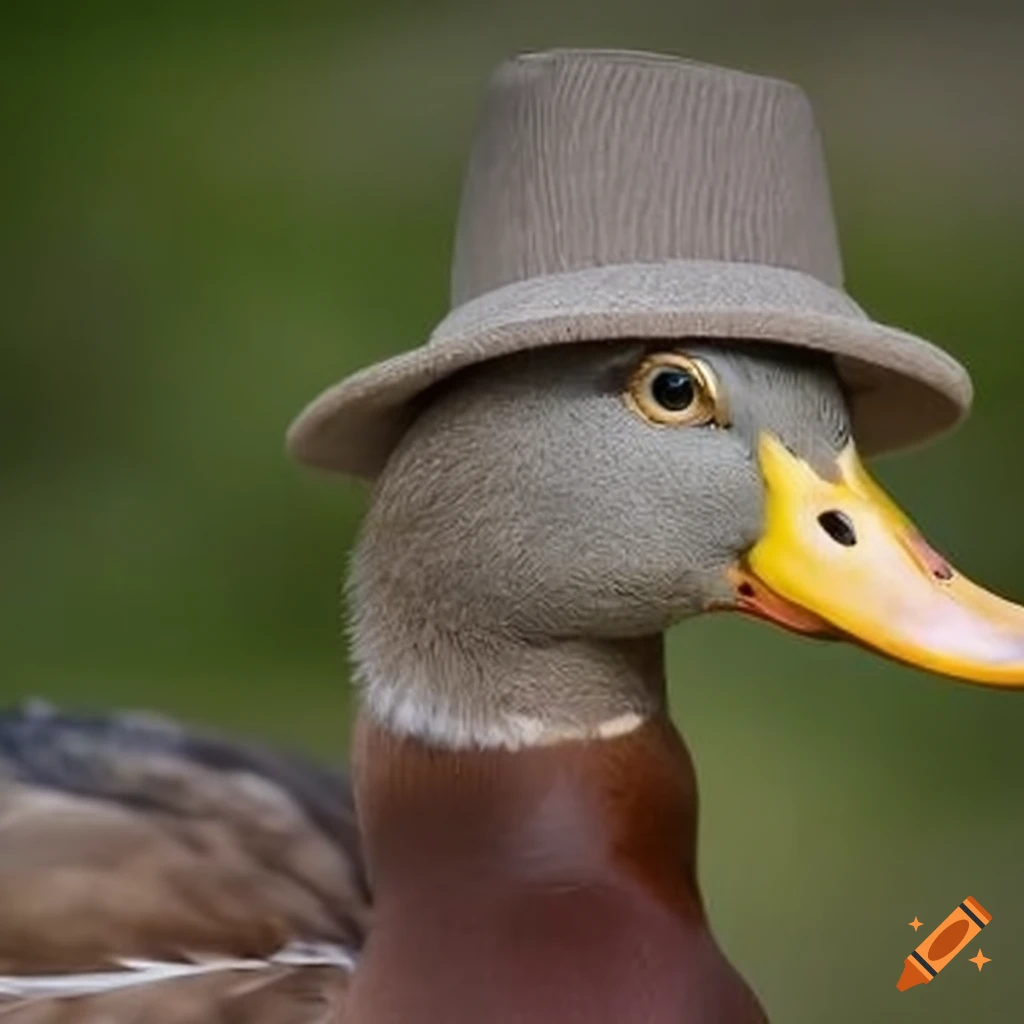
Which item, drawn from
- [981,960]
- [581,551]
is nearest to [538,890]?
[581,551]

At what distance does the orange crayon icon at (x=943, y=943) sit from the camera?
54.6 inches

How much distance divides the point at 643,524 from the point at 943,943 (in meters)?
0.62

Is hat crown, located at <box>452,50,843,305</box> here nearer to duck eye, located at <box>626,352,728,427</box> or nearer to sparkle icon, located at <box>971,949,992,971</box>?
duck eye, located at <box>626,352,728,427</box>

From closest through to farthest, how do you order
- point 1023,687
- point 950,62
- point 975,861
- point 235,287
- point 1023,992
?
point 1023,687
point 1023,992
point 975,861
point 235,287
point 950,62

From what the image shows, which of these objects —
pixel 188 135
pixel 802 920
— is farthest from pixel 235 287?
pixel 802 920

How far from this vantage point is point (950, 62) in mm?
2812

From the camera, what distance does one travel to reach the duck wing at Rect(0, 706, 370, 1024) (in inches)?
45.0

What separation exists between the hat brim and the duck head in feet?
0.07

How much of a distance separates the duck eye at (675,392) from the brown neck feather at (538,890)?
0.52ft

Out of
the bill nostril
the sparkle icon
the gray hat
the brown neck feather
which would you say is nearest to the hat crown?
the gray hat

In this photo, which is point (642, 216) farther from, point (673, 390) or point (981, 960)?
point (981, 960)

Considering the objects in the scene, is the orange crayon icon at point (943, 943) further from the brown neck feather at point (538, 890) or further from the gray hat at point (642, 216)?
the gray hat at point (642, 216)

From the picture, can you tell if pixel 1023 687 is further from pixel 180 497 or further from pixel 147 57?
pixel 147 57

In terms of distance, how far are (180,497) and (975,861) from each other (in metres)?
0.84
